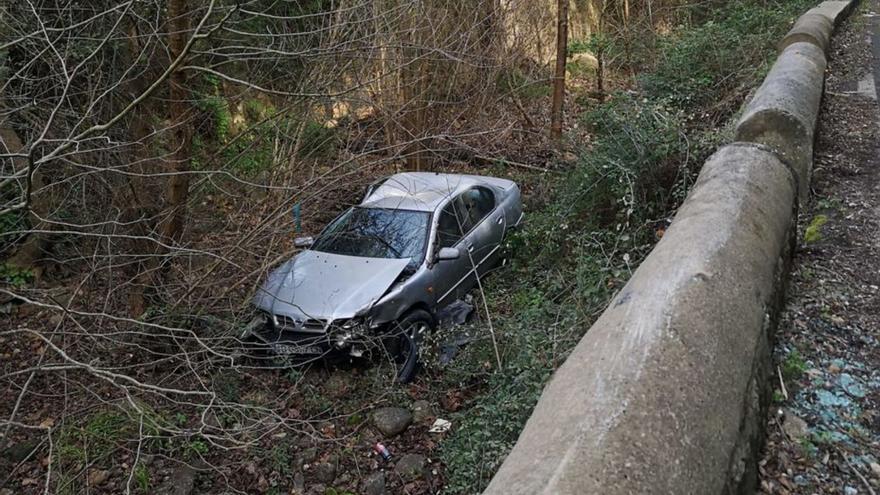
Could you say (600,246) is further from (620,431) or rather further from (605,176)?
(620,431)

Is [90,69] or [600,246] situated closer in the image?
[600,246]

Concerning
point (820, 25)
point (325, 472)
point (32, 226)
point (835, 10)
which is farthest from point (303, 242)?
point (835, 10)

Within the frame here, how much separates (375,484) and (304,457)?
72 centimetres

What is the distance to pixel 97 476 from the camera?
16.2 ft

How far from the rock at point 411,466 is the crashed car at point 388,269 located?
3.23ft

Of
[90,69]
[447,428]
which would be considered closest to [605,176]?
[447,428]

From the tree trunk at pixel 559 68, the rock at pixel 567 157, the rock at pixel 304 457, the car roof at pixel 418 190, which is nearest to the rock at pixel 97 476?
the rock at pixel 304 457

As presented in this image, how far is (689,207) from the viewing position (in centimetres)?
295

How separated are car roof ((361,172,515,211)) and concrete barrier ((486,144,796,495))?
16.0ft

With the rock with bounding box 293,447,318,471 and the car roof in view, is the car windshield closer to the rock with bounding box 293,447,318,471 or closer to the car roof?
the car roof

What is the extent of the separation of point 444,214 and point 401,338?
1735mm

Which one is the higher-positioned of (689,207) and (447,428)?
(689,207)

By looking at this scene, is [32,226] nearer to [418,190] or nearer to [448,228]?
[418,190]

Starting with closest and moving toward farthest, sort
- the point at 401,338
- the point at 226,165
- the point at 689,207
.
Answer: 1. the point at 689,207
2. the point at 401,338
3. the point at 226,165
